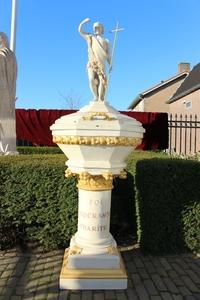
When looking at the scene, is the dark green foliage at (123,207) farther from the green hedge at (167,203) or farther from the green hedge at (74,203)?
the green hedge at (167,203)

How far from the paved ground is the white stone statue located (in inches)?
100

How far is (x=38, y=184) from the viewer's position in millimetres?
5055

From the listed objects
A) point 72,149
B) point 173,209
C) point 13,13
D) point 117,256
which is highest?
point 13,13

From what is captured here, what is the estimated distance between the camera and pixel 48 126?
39.4ft

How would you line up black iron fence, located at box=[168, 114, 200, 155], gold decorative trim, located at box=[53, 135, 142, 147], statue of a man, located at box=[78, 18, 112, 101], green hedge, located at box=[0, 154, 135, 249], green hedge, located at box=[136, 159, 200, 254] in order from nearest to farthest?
gold decorative trim, located at box=[53, 135, 142, 147] < statue of a man, located at box=[78, 18, 112, 101] < green hedge, located at box=[136, 159, 200, 254] < green hedge, located at box=[0, 154, 135, 249] < black iron fence, located at box=[168, 114, 200, 155]

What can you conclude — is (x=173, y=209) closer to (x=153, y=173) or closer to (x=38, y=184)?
(x=153, y=173)

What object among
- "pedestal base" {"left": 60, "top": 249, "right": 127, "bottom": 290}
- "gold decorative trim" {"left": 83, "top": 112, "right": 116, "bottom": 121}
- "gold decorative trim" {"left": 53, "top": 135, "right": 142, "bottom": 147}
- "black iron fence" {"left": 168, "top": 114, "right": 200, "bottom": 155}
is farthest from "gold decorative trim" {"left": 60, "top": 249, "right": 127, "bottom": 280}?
"black iron fence" {"left": 168, "top": 114, "right": 200, "bottom": 155}

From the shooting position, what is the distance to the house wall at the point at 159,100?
36.8m

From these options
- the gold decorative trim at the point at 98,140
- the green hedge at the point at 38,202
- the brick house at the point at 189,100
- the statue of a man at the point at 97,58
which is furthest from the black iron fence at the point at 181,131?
the gold decorative trim at the point at 98,140

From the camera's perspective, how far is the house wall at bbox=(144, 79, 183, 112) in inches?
1447

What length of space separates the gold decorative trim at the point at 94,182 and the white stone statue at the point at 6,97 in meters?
3.37

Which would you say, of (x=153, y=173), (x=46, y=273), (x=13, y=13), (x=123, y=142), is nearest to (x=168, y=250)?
(x=153, y=173)

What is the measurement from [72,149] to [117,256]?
4.01 ft

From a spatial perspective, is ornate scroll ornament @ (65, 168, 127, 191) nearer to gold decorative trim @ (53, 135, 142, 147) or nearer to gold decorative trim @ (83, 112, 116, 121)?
gold decorative trim @ (53, 135, 142, 147)
